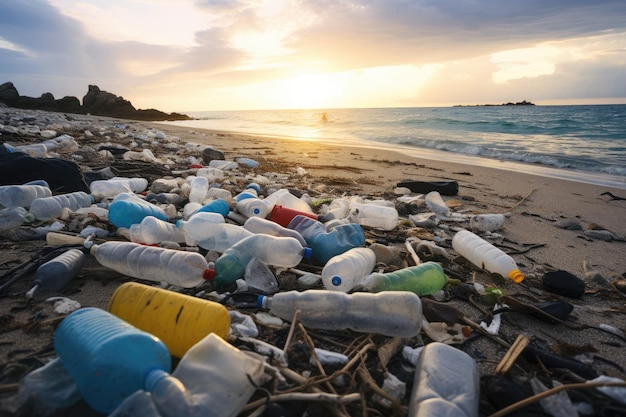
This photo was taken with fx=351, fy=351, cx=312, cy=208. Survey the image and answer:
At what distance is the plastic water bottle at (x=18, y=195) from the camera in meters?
2.71

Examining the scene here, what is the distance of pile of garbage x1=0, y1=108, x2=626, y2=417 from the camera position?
1.02 m

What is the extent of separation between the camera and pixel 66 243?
2.16m

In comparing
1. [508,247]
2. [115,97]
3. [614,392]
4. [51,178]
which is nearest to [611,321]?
[614,392]

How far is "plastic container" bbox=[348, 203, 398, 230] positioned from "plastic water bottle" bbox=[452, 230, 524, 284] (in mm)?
551

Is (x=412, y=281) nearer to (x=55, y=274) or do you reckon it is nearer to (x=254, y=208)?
(x=254, y=208)

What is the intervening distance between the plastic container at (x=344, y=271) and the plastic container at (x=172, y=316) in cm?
65

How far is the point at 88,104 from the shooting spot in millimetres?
34969

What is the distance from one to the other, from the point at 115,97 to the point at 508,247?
A: 4134 centimetres

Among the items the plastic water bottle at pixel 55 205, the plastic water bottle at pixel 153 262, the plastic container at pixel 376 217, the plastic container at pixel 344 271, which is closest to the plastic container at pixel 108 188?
the plastic water bottle at pixel 55 205

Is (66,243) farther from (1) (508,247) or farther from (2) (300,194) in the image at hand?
(1) (508,247)

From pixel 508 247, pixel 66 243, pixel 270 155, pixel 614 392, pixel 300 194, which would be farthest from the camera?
pixel 270 155

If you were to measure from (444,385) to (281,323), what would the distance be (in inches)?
27.9

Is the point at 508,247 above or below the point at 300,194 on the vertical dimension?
below

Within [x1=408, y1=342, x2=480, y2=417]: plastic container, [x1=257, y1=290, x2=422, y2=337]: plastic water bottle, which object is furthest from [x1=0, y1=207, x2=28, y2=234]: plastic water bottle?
[x1=408, y1=342, x2=480, y2=417]: plastic container
